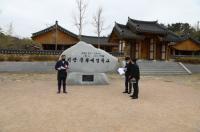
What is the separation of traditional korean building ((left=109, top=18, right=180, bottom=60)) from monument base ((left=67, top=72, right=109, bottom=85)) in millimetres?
17871

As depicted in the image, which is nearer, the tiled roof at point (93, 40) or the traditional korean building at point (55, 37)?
the traditional korean building at point (55, 37)

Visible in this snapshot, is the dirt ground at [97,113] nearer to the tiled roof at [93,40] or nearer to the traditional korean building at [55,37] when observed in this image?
the traditional korean building at [55,37]

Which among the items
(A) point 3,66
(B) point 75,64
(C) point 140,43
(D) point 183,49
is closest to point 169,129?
(B) point 75,64

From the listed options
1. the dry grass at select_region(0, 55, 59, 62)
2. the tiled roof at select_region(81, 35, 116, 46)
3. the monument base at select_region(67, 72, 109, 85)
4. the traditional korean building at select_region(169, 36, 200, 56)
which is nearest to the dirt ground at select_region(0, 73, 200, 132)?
the monument base at select_region(67, 72, 109, 85)

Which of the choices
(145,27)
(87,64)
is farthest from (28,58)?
(145,27)

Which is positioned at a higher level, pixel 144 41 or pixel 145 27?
pixel 145 27

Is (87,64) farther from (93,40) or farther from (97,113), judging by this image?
(93,40)

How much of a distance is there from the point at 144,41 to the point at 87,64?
2038 centimetres

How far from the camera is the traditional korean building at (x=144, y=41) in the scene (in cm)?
3412

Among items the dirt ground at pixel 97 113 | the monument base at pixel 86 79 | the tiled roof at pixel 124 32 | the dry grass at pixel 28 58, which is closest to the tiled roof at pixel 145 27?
the tiled roof at pixel 124 32

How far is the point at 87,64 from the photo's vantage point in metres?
16.1

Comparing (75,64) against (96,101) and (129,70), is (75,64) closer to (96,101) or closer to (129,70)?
(129,70)

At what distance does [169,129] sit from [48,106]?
4.08m

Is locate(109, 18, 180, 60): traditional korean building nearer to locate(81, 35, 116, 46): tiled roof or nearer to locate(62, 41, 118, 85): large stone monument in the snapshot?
locate(81, 35, 116, 46): tiled roof
